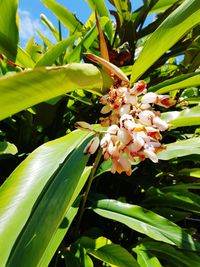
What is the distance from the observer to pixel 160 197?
0.97 meters

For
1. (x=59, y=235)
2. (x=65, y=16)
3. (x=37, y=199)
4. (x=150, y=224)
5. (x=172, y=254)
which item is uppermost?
(x=65, y=16)

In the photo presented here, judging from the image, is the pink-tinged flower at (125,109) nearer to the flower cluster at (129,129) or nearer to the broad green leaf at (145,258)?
the flower cluster at (129,129)

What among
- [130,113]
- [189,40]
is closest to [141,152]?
[130,113]

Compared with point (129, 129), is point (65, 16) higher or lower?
higher

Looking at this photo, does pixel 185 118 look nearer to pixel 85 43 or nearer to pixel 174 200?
pixel 174 200

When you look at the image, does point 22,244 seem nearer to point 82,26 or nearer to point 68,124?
point 68,124

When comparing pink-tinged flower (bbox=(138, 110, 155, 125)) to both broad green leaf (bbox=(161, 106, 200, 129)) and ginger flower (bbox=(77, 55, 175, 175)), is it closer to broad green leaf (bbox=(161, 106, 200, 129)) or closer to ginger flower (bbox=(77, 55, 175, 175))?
ginger flower (bbox=(77, 55, 175, 175))

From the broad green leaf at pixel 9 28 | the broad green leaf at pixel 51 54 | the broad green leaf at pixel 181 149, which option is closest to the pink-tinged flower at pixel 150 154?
the broad green leaf at pixel 181 149

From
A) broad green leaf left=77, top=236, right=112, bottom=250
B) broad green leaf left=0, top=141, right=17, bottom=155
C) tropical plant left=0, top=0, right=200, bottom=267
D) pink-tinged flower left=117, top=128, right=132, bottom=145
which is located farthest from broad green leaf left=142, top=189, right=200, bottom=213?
pink-tinged flower left=117, top=128, right=132, bottom=145

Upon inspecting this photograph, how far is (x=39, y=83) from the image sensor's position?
472 millimetres

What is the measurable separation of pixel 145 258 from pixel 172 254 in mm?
63

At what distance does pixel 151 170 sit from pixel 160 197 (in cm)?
16

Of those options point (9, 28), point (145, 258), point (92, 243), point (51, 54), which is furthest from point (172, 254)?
point (9, 28)

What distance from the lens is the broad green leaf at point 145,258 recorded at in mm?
816
